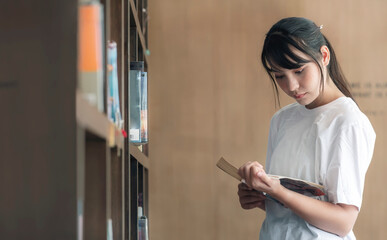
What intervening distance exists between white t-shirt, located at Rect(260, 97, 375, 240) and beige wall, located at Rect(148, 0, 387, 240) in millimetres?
1035

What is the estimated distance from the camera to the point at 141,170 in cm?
244

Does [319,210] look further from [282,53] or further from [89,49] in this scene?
[89,49]

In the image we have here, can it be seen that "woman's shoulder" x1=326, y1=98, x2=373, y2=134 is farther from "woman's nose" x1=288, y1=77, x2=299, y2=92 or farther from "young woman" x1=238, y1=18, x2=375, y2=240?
"woman's nose" x1=288, y1=77, x2=299, y2=92

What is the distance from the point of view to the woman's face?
1742 millimetres

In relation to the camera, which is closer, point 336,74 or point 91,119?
point 91,119

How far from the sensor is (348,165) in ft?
5.34

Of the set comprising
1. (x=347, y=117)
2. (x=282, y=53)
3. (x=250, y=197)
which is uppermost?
(x=282, y=53)

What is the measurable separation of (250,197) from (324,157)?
39 cm

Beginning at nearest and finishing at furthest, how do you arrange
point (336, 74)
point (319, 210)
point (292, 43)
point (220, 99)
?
point (319, 210) < point (292, 43) < point (336, 74) < point (220, 99)
